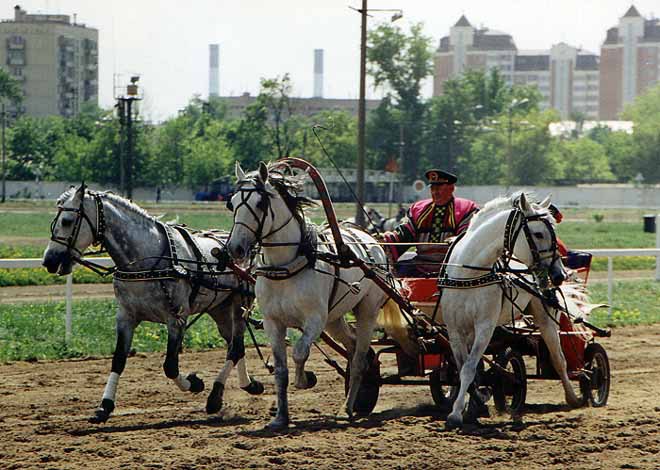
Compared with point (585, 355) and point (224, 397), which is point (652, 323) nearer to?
point (585, 355)

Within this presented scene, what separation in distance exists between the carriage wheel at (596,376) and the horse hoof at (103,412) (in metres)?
4.10

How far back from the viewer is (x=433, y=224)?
10.6 m

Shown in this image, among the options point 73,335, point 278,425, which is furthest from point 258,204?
point 73,335

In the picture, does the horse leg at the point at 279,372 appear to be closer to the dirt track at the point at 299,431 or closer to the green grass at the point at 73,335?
the dirt track at the point at 299,431

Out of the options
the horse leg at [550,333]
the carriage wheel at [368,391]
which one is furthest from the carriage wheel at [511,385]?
the carriage wheel at [368,391]

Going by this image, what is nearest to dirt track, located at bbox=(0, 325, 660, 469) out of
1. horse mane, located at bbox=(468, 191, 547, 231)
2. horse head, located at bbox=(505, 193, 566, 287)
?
horse head, located at bbox=(505, 193, 566, 287)

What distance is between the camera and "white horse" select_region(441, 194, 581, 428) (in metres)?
9.24

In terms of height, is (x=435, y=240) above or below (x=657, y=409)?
above

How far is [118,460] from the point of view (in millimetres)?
7879

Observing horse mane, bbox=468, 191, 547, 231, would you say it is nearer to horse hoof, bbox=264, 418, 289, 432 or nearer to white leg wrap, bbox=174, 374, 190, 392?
horse hoof, bbox=264, 418, 289, 432

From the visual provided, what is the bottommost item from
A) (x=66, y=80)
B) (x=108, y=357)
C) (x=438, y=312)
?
(x=108, y=357)

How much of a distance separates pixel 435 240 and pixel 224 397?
8.07ft

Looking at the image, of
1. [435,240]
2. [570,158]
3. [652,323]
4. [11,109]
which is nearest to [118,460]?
[435,240]

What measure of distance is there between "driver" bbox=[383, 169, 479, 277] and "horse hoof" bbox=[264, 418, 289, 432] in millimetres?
2031
